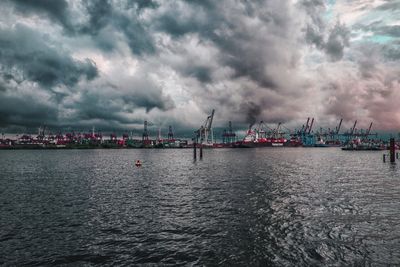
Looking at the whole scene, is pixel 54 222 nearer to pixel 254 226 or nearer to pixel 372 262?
pixel 254 226

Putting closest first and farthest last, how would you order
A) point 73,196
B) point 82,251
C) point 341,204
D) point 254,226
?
1. point 82,251
2. point 254,226
3. point 341,204
4. point 73,196

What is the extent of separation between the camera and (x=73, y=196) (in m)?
33.7

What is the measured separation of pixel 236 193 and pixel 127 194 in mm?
13243

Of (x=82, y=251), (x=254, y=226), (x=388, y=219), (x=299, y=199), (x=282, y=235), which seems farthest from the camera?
(x=299, y=199)

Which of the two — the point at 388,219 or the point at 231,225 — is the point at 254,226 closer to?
the point at 231,225

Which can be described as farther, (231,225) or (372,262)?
(231,225)

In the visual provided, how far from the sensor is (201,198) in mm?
31469

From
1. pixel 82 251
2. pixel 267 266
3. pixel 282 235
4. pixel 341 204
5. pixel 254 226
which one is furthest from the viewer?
pixel 341 204

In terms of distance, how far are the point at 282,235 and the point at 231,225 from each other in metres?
3.84

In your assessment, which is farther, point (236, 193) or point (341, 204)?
point (236, 193)

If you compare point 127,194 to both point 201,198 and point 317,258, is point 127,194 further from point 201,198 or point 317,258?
point 317,258

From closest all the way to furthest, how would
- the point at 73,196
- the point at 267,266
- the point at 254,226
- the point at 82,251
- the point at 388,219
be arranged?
1. the point at 267,266
2. the point at 82,251
3. the point at 254,226
4. the point at 388,219
5. the point at 73,196

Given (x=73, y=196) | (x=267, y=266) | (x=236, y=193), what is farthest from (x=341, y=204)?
(x=73, y=196)

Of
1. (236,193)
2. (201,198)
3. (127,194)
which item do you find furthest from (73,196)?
(236,193)
